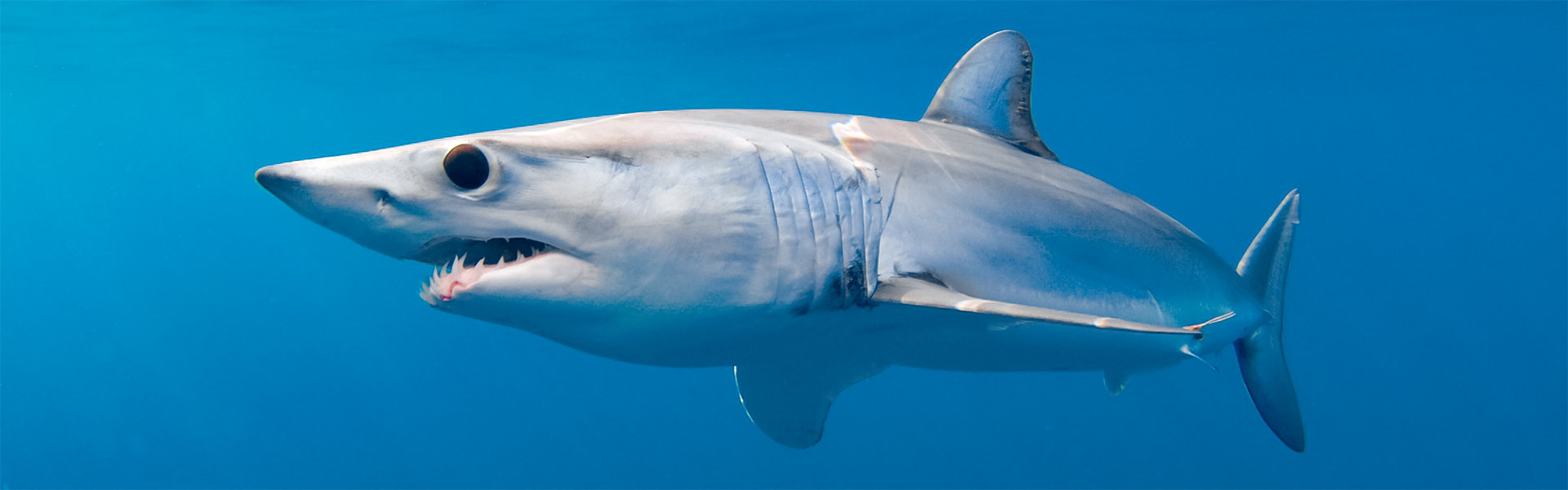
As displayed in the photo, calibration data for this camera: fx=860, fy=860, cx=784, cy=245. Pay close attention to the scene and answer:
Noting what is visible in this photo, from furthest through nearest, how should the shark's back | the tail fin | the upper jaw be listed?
the tail fin → the shark's back → the upper jaw

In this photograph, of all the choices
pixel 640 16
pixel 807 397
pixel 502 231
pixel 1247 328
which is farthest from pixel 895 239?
pixel 640 16

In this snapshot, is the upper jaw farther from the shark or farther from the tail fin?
the tail fin

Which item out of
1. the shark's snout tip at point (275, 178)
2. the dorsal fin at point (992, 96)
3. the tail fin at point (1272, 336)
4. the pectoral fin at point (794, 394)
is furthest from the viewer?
the tail fin at point (1272, 336)

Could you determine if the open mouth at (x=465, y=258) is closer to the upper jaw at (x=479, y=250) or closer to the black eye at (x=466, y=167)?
the upper jaw at (x=479, y=250)

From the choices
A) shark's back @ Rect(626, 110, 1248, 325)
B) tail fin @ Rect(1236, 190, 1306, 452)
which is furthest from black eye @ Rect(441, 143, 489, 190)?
tail fin @ Rect(1236, 190, 1306, 452)

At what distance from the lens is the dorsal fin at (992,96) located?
12.3 feet

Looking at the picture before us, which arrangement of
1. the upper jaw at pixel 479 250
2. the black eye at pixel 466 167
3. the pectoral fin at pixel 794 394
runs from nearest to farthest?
the black eye at pixel 466 167 < the upper jaw at pixel 479 250 < the pectoral fin at pixel 794 394

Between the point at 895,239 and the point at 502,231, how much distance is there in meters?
1.15

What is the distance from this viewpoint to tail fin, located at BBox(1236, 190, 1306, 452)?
4.66 metres

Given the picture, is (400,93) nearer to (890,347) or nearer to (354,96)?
(354,96)

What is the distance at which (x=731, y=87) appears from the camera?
105 ft

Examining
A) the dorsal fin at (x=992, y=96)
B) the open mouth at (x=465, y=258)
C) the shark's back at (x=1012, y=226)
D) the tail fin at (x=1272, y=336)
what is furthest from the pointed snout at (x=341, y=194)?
the tail fin at (x=1272, y=336)

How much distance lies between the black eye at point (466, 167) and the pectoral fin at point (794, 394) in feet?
6.02

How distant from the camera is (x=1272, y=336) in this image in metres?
4.74
